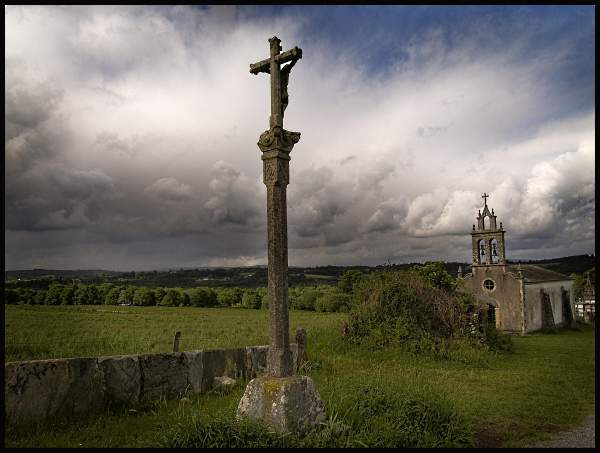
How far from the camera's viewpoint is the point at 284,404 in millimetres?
5648

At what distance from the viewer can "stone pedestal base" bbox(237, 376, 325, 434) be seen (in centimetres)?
565

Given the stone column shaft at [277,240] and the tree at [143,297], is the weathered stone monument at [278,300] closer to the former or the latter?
the stone column shaft at [277,240]

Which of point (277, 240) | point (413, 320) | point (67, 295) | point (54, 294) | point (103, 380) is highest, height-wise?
point (277, 240)

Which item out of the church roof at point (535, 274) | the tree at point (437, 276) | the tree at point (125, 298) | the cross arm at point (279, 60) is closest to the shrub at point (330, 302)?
the church roof at point (535, 274)

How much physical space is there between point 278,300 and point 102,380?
3323 mm

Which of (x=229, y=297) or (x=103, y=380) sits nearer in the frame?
(x=103, y=380)

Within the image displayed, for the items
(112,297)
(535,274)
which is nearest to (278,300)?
(535,274)

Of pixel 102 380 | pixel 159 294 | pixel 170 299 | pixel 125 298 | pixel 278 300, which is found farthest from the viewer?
pixel 159 294

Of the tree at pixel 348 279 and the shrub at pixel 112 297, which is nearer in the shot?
the tree at pixel 348 279

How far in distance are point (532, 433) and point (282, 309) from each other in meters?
4.31

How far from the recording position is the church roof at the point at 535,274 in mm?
30094

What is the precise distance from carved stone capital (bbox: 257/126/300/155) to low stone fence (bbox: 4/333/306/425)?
4.23 meters

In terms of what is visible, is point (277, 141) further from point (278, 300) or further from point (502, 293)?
point (502, 293)

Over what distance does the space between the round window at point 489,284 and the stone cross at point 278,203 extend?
1064 inches
